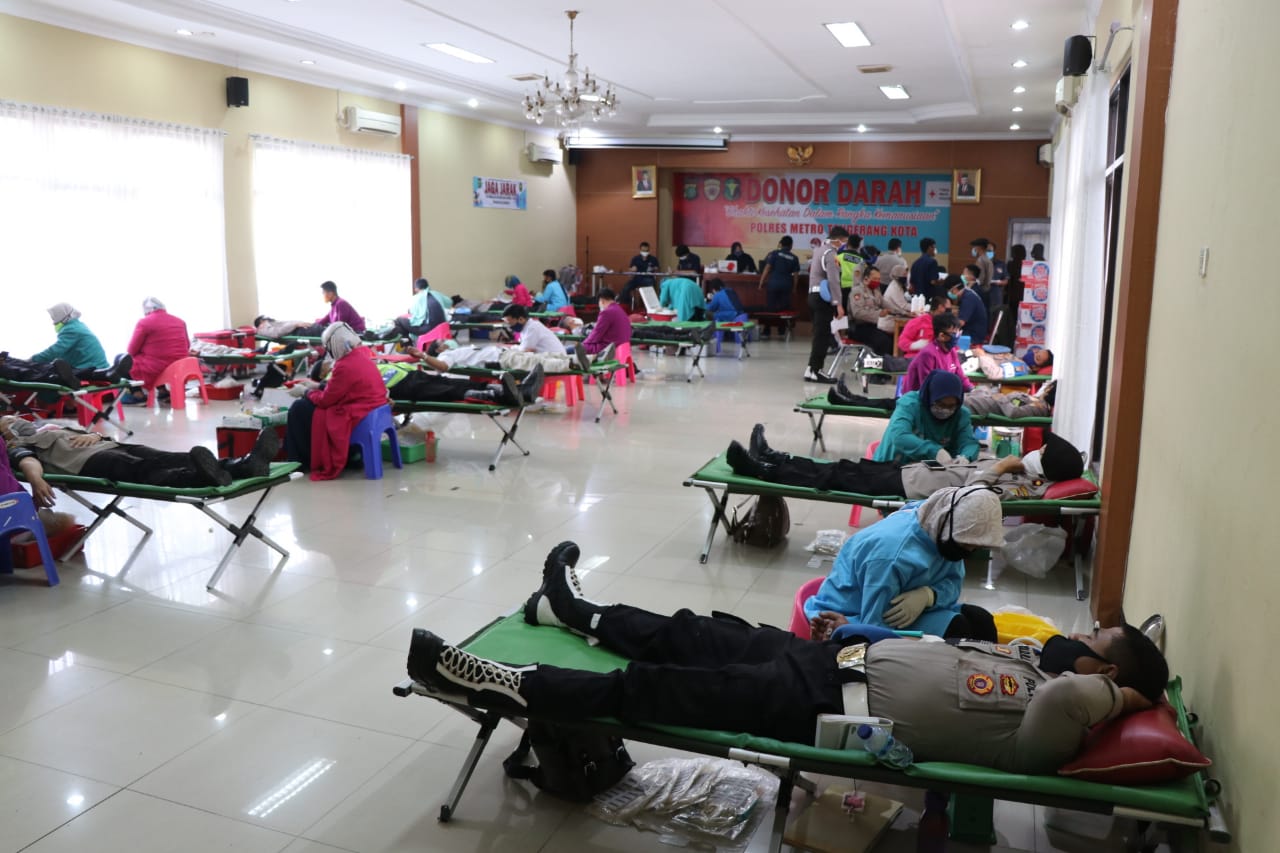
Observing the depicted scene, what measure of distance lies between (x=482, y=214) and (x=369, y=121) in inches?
130

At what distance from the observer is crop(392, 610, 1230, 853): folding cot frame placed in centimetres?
233

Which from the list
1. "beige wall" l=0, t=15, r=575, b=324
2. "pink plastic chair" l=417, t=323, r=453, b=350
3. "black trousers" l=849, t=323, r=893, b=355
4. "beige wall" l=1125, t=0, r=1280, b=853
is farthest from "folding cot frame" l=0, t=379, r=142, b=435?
"beige wall" l=1125, t=0, r=1280, b=853

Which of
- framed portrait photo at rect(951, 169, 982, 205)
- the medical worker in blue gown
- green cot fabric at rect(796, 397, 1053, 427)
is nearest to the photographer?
the medical worker in blue gown

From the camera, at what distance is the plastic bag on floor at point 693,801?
9.38 feet

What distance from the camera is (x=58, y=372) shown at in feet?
26.3

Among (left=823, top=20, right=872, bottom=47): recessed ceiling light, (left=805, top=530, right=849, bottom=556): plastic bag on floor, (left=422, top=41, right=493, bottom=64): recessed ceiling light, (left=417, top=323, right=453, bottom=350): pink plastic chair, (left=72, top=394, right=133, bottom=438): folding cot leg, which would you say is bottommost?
(left=805, top=530, right=849, bottom=556): plastic bag on floor

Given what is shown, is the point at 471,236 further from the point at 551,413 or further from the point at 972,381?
the point at 972,381

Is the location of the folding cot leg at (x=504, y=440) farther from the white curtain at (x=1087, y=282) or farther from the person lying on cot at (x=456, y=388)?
the white curtain at (x=1087, y=282)

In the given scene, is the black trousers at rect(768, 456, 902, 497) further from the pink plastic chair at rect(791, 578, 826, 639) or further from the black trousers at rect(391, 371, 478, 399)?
the black trousers at rect(391, 371, 478, 399)

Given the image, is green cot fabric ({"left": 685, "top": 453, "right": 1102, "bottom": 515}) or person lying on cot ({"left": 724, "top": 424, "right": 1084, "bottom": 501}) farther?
person lying on cot ({"left": 724, "top": 424, "right": 1084, "bottom": 501})

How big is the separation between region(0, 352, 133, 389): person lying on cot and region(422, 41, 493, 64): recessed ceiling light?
457 cm

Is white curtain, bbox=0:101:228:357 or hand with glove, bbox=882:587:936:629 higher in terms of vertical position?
white curtain, bbox=0:101:228:357

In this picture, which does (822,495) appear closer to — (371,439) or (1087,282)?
(1087,282)

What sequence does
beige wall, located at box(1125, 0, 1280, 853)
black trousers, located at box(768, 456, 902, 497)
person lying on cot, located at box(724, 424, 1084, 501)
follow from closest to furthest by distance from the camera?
beige wall, located at box(1125, 0, 1280, 853) → person lying on cot, located at box(724, 424, 1084, 501) → black trousers, located at box(768, 456, 902, 497)
